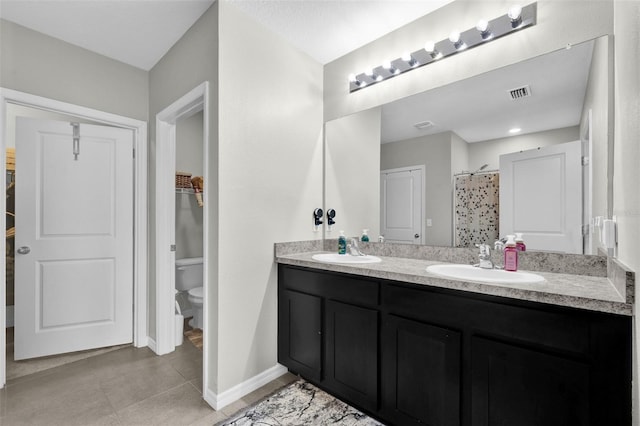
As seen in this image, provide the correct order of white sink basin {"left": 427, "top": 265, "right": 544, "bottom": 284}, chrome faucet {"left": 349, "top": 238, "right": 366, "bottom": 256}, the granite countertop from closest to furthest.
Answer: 1. the granite countertop
2. white sink basin {"left": 427, "top": 265, "right": 544, "bottom": 284}
3. chrome faucet {"left": 349, "top": 238, "right": 366, "bottom": 256}

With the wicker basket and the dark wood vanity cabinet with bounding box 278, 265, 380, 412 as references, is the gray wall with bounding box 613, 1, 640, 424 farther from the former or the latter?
the wicker basket

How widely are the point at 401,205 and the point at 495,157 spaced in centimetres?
64

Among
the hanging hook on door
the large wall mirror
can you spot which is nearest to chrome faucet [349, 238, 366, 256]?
the large wall mirror

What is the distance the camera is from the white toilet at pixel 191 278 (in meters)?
2.94

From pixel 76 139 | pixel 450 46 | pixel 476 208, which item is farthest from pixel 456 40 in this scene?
pixel 76 139

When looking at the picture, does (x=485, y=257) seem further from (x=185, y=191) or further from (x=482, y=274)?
(x=185, y=191)

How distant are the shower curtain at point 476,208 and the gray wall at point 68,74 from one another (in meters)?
2.76

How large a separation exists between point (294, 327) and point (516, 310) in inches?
54.3

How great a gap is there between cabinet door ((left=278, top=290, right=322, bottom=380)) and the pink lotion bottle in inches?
42.2

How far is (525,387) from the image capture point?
1105 millimetres

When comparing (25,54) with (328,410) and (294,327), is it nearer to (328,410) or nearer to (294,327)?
(294,327)

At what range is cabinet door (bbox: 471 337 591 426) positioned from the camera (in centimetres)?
101

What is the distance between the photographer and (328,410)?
1731mm

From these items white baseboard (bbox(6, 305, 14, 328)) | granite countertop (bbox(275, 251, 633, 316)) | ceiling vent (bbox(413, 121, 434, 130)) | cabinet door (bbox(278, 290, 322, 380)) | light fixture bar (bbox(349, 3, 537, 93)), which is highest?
light fixture bar (bbox(349, 3, 537, 93))
